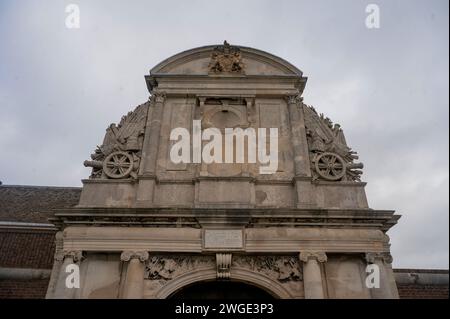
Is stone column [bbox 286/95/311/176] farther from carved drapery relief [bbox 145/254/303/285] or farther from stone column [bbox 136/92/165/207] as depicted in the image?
stone column [bbox 136/92/165/207]

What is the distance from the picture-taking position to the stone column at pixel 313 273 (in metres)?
8.81

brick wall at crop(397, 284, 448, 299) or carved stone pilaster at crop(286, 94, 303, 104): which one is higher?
carved stone pilaster at crop(286, 94, 303, 104)

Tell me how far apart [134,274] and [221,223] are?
95.5 inches

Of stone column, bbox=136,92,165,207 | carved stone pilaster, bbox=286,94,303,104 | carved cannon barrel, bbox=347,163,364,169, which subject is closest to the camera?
stone column, bbox=136,92,165,207

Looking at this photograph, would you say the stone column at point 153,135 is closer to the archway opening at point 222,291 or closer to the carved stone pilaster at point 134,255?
the carved stone pilaster at point 134,255

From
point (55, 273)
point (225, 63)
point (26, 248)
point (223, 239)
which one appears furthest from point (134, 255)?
point (225, 63)

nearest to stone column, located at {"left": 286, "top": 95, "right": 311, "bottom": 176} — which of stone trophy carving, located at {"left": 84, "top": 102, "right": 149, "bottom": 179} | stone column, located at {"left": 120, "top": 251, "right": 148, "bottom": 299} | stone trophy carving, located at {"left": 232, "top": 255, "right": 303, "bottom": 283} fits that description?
stone trophy carving, located at {"left": 232, "top": 255, "right": 303, "bottom": 283}

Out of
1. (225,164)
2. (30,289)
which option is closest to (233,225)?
(225,164)

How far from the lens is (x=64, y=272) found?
352 inches

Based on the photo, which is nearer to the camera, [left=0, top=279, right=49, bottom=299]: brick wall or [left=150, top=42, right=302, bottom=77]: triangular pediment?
[left=0, top=279, right=49, bottom=299]: brick wall

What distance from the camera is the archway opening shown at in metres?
9.62

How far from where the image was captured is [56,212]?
9.48 metres

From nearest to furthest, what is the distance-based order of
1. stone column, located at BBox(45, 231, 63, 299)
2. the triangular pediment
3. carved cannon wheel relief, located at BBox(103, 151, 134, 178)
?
1. stone column, located at BBox(45, 231, 63, 299)
2. carved cannon wheel relief, located at BBox(103, 151, 134, 178)
3. the triangular pediment

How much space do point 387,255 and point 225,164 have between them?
492 cm
